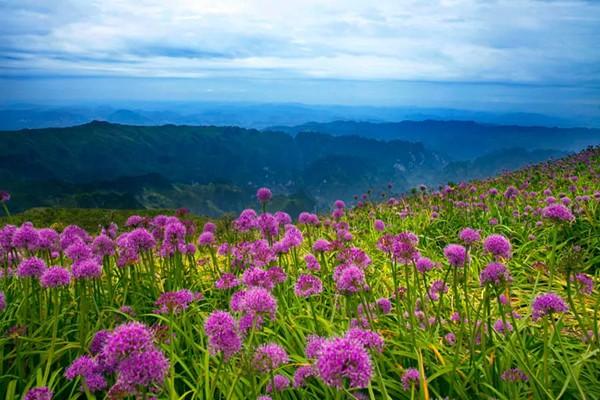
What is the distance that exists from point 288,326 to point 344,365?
2.53 m

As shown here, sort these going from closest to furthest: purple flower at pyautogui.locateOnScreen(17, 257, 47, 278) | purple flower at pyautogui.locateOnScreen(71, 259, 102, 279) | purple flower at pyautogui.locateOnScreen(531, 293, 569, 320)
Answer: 1. purple flower at pyautogui.locateOnScreen(531, 293, 569, 320)
2. purple flower at pyautogui.locateOnScreen(71, 259, 102, 279)
3. purple flower at pyautogui.locateOnScreen(17, 257, 47, 278)

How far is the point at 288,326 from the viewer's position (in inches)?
190

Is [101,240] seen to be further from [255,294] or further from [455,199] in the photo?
[455,199]

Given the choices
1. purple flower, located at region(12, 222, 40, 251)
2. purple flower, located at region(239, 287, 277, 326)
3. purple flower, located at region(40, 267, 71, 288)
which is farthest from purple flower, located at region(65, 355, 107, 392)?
purple flower, located at region(12, 222, 40, 251)

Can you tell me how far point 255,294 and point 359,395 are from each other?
1.14 metres

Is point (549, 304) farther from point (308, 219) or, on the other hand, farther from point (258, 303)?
point (308, 219)

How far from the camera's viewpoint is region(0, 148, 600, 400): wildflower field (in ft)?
9.86

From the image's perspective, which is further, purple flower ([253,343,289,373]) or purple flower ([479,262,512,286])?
purple flower ([479,262,512,286])

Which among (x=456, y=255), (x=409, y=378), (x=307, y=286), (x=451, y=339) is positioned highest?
(x=456, y=255)

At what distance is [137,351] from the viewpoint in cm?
240

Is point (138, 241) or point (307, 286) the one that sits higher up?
point (138, 241)

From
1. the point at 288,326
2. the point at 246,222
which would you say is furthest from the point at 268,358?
the point at 246,222

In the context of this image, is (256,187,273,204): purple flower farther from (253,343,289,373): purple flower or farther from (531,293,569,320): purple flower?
(531,293,569,320): purple flower

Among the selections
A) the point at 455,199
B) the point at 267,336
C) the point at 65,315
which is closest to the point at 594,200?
the point at 455,199
